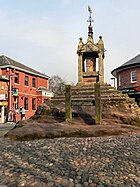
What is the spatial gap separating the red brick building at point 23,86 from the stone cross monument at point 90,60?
19.1m

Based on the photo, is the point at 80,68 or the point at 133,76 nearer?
the point at 80,68

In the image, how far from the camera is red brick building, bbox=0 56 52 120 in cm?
3297

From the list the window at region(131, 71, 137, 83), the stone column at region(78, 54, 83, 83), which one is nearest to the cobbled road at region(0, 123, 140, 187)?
the stone column at region(78, 54, 83, 83)

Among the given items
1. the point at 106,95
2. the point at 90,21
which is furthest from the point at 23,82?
the point at 106,95

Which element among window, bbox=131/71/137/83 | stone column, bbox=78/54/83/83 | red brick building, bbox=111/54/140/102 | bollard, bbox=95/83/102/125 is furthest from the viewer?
window, bbox=131/71/137/83

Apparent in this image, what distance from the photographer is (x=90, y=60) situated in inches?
587

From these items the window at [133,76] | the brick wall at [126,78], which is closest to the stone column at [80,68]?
the brick wall at [126,78]

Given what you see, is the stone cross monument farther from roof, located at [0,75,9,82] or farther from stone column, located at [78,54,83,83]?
roof, located at [0,75,9,82]

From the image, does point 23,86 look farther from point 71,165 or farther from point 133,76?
point 71,165

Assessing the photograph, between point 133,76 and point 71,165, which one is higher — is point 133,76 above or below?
above

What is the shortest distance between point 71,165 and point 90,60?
10069 mm

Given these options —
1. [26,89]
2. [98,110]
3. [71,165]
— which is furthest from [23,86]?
[71,165]

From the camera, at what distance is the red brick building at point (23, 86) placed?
3297cm

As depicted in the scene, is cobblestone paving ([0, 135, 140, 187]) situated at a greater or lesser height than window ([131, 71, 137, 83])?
lesser
